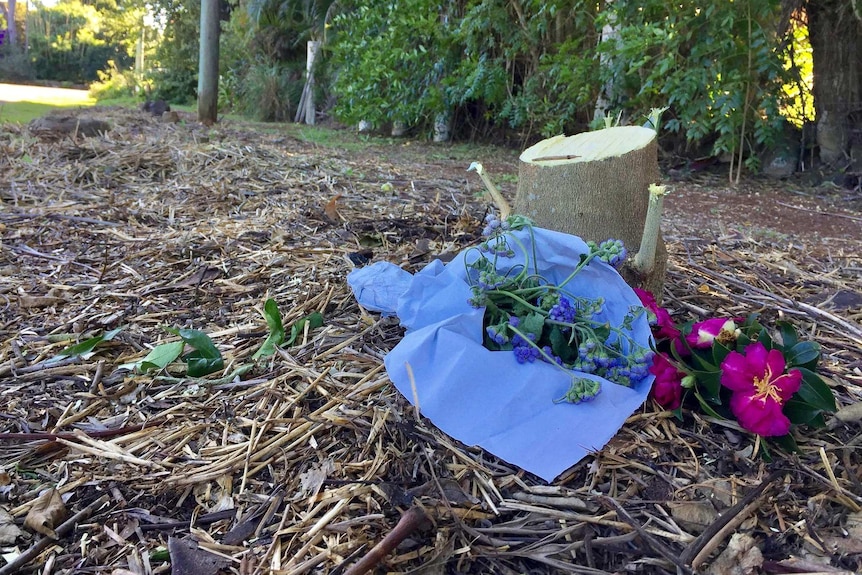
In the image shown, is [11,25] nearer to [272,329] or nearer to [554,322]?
[272,329]

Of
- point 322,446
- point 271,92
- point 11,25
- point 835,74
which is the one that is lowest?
point 322,446

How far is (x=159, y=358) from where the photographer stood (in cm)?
167

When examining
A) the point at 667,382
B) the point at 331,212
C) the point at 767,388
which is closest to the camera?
the point at 767,388

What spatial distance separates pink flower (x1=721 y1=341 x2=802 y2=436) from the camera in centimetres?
126

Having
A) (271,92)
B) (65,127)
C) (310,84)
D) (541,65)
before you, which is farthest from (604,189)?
(271,92)

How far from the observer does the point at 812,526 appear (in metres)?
1.12

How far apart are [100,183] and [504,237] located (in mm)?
3078

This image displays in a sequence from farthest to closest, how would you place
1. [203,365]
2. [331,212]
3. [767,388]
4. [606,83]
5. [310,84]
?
[310,84]
[606,83]
[331,212]
[203,365]
[767,388]

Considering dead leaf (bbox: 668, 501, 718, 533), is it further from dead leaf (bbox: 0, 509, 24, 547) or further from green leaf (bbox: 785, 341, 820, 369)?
dead leaf (bbox: 0, 509, 24, 547)

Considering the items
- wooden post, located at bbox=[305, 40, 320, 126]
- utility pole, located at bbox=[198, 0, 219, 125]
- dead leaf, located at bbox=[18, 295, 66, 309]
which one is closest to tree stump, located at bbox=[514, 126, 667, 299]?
dead leaf, located at bbox=[18, 295, 66, 309]

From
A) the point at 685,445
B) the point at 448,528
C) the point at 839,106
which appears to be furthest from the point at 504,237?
the point at 839,106

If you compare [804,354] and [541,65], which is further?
[541,65]

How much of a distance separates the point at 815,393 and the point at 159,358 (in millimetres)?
1617

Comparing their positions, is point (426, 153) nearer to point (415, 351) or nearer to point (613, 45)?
point (613, 45)
